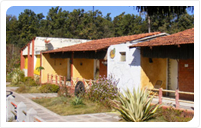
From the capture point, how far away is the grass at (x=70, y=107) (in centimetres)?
970

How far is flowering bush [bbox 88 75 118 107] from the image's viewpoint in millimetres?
10707

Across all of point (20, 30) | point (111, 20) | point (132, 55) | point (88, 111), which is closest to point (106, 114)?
point (88, 111)

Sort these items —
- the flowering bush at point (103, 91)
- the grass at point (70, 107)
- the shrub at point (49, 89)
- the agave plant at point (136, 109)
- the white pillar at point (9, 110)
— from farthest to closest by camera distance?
1. the shrub at point (49, 89)
2. the flowering bush at point (103, 91)
3. the grass at point (70, 107)
4. the white pillar at point (9, 110)
5. the agave plant at point (136, 109)

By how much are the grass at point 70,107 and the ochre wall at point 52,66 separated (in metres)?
8.13

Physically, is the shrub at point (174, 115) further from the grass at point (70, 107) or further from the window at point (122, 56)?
the window at point (122, 56)

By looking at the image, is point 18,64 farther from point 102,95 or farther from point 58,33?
point 102,95

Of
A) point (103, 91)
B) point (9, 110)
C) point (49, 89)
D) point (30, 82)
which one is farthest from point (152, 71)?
point (30, 82)

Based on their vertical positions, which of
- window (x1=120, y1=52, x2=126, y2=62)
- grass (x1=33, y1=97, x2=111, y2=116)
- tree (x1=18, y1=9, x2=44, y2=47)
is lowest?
grass (x1=33, y1=97, x2=111, y2=116)

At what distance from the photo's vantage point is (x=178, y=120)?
7.61m

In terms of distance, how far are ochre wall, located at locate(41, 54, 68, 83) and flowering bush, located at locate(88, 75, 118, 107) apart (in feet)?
30.2

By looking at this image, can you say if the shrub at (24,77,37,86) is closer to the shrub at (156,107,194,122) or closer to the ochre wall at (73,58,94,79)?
the ochre wall at (73,58,94,79)

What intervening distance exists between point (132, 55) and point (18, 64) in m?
21.1

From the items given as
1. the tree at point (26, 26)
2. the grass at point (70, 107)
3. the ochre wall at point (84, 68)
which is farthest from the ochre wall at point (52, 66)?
Answer: the tree at point (26, 26)

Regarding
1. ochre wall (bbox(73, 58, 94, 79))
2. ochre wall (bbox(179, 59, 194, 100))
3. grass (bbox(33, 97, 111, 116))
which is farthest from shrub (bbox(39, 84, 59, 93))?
ochre wall (bbox(179, 59, 194, 100))
